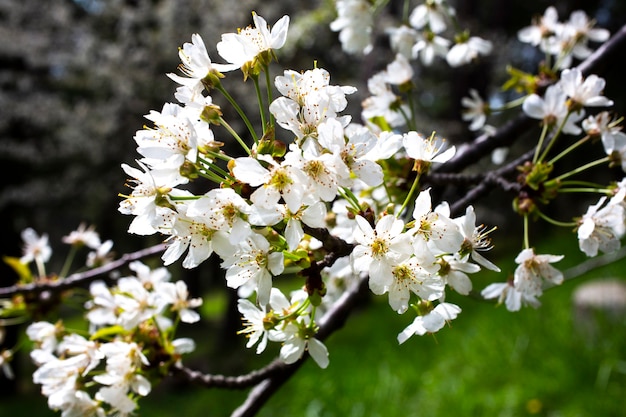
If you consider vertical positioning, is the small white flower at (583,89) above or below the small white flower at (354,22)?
below

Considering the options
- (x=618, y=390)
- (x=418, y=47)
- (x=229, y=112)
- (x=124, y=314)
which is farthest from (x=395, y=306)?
(x=229, y=112)

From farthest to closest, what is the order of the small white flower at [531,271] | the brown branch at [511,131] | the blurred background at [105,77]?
the blurred background at [105,77], the brown branch at [511,131], the small white flower at [531,271]

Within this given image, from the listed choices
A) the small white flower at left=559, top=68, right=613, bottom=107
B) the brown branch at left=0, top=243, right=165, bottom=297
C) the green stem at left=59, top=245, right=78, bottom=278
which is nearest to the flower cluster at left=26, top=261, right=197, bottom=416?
the brown branch at left=0, top=243, right=165, bottom=297

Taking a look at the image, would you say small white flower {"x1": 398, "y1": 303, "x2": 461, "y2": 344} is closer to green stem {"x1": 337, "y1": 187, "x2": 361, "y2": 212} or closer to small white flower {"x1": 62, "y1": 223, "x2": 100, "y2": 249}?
green stem {"x1": 337, "y1": 187, "x2": 361, "y2": 212}

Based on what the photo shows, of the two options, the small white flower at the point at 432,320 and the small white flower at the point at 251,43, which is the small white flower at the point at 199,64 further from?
the small white flower at the point at 432,320

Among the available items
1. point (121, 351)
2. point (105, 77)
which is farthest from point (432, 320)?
point (105, 77)

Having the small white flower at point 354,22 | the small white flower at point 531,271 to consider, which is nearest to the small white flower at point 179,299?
the small white flower at point 531,271

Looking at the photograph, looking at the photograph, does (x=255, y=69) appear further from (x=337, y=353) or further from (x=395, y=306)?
(x=337, y=353)
